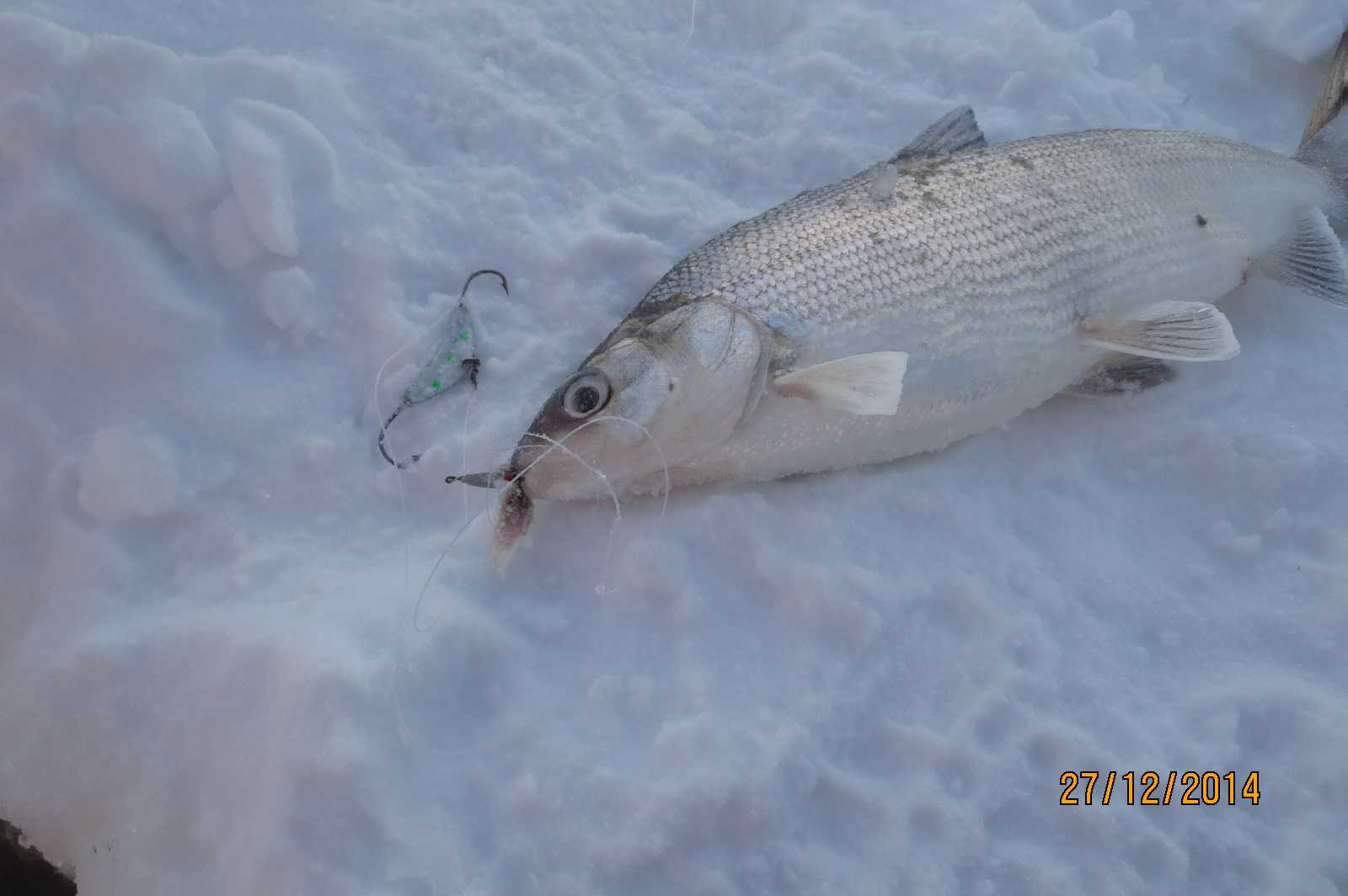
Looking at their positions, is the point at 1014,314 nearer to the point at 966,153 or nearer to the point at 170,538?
the point at 966,153

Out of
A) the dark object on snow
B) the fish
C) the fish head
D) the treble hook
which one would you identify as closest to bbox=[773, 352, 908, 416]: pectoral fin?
the fish

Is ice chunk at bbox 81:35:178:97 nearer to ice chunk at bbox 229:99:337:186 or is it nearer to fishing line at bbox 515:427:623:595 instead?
ice chunk at bbox 229:99:337:186

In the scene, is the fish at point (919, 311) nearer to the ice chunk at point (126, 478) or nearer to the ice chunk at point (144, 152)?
the ice chunk at point (126, 478)

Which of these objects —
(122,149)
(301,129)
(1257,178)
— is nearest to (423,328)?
(301,129)

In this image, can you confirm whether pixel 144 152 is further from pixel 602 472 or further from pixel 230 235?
A: pixel 602 472

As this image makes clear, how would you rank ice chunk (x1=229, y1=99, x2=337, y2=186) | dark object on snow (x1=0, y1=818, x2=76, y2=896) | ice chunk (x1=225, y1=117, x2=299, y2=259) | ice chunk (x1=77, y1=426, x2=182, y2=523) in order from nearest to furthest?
1. dark object on snow (x1=0, y1=818, x2=76, y2=896)
2. ice chunk (x1=77, y1=426, x2=182, y2=523)
3. ice chunk (x1=225, y1=117, x2=299, y2=259)
4. ice chunk (x1=229, y1=99, x2=337, y2=186)
